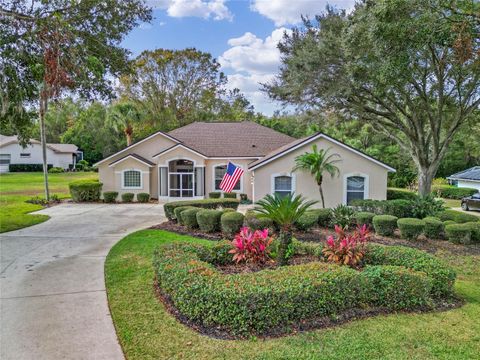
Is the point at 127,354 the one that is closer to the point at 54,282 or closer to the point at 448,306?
the point at 54,282

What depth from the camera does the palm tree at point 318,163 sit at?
17.7 metres

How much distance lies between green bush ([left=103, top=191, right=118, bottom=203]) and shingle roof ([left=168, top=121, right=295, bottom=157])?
19.7 ft

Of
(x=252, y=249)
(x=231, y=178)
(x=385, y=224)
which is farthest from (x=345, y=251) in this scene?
(x=231, y=178)

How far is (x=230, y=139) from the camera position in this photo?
25.8 meters

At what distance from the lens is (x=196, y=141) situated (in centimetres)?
2536

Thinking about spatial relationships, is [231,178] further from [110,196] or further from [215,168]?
[110,196]

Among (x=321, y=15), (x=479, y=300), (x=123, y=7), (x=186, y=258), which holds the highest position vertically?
(x=321, y=15)

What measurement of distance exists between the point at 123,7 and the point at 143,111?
27.6 metres

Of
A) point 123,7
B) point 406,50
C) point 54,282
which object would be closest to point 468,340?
point 54,282

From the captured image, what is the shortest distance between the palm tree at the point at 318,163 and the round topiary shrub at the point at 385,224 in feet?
19.0

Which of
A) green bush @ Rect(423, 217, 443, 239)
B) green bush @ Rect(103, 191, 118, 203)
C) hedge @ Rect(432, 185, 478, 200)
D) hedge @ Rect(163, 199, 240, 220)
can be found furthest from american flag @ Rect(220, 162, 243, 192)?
hedge @ Rect(432, 185, 478, 200)

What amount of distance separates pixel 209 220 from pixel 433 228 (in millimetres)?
7448

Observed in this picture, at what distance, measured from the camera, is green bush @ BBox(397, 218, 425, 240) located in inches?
433

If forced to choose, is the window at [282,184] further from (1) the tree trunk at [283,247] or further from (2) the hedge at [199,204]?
(1) the tree trunk at [283,247]
